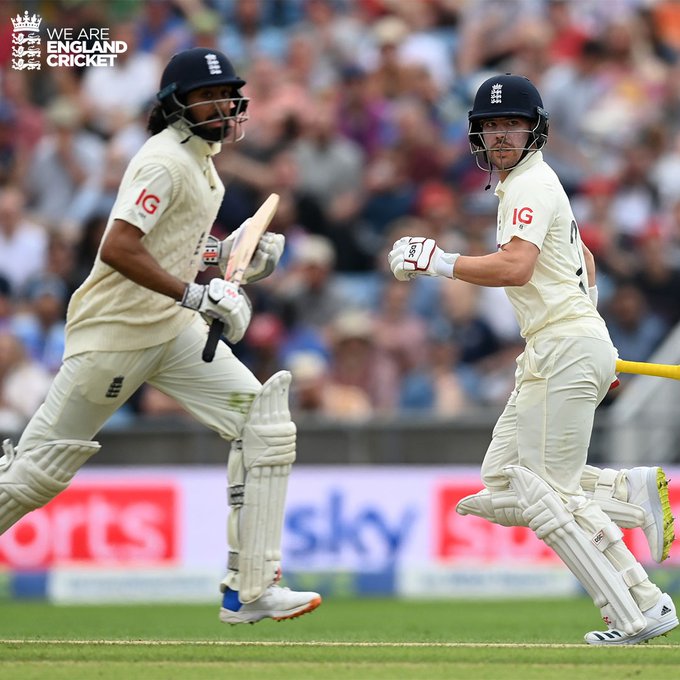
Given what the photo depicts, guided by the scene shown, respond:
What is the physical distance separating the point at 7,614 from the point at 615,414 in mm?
4205

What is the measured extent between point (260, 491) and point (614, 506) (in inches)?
54.3

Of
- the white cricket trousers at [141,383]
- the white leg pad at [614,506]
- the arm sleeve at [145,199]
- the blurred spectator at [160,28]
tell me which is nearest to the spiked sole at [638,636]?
the white leg pad at [614,506]

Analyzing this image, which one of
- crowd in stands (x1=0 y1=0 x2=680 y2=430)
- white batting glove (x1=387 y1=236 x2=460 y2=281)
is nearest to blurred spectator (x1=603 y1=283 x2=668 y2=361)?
crowd in stands (x1=0 y1=0 x2=680 y2=430)

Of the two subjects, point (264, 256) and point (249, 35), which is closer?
point (264, 256)

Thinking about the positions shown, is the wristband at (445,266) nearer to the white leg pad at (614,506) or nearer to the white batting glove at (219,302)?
the white batting glove at (219,302)

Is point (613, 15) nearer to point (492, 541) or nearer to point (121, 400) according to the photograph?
point (492, 541)

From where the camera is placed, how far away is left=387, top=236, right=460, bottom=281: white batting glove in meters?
5.31

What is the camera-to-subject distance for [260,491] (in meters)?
5.82

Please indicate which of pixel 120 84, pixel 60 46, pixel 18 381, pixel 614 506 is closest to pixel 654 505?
pixel 614 506

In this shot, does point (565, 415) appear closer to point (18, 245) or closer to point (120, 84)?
point (18, 245)

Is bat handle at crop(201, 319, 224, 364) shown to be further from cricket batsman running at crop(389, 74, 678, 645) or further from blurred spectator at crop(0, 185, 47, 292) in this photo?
blurred spectator at crop(0, 185, 47, 292)

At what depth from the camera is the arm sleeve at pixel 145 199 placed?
215 inches

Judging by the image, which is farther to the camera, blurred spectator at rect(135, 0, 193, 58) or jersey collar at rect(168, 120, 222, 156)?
blurred spectator at rect(135, 0, 193, 58)

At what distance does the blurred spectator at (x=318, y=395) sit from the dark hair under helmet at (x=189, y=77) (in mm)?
4605
